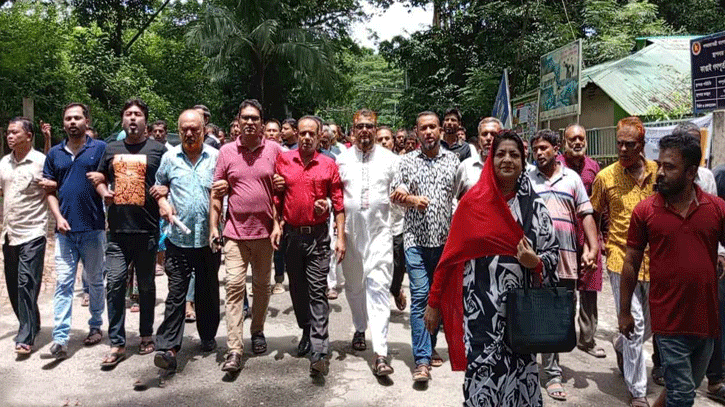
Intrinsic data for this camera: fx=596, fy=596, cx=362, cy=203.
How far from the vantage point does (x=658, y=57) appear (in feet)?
57.7

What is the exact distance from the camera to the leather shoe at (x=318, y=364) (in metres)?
4.76

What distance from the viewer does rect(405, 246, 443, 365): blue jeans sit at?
4730 mm

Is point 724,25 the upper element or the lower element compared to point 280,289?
upper

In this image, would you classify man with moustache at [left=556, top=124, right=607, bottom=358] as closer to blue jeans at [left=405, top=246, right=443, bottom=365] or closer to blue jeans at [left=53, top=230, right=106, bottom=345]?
blue jeans at [left=405, top=246, right=443, bottom=365]

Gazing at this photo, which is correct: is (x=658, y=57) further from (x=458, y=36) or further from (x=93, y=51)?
(x=93, y=51)

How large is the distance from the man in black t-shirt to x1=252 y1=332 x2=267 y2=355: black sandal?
1000 millimetres

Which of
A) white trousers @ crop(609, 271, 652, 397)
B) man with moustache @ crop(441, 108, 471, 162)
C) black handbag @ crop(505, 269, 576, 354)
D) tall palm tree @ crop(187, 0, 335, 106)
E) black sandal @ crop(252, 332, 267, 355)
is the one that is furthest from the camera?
tall palm tree @ crop(187, 0, 335, 106)

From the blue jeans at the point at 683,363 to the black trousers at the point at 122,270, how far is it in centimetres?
403

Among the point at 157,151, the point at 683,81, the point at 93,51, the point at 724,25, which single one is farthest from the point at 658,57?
the point at 93,51

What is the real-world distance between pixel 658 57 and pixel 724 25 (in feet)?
22.3

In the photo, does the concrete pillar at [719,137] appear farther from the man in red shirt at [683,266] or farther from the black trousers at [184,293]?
the black trousers at [184,293]

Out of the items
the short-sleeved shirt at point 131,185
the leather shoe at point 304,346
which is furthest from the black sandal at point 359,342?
the short-sleeved shirt at point 131,185

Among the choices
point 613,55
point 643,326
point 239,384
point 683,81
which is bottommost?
point 239,384

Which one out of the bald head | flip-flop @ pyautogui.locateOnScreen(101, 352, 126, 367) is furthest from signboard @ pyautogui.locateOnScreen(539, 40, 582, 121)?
flip-flop @ pyautogui.locateOnScreen(101, 352, 126, 367)
